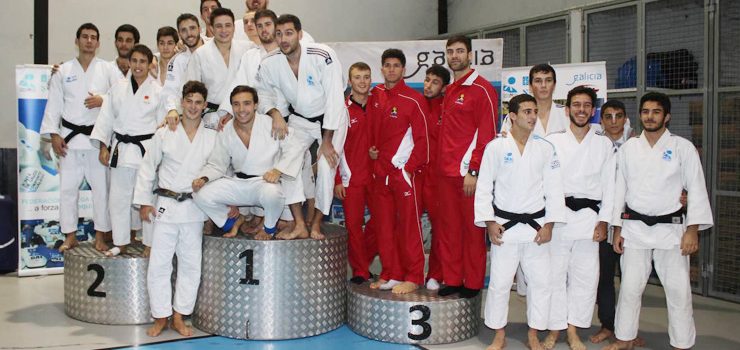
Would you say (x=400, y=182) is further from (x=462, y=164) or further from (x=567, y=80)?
(x=567, y=80)

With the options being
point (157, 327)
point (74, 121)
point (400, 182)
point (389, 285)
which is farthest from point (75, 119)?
point (389, 285)

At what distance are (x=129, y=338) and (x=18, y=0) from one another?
460cm

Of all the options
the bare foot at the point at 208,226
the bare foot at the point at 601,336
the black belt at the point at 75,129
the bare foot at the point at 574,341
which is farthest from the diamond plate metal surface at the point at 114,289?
the bare foot at the point at 601,336

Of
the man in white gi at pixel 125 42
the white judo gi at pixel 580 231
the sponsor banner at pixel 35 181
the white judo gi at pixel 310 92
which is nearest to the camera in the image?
the white judo gi at pixel 580 231

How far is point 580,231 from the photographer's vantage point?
14.7 ft

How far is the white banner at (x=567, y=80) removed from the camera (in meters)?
6.00

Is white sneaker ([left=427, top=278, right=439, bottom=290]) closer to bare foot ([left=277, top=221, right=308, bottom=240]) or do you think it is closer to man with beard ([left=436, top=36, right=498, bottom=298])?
man with beard ([left=436, top=36, right=498, bottom=298])

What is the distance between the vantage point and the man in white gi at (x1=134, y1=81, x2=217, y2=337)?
4.71 m

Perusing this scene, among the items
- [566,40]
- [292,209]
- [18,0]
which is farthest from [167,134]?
[566,40]

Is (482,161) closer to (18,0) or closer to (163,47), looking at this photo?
(163,47)

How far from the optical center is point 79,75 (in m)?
6.08

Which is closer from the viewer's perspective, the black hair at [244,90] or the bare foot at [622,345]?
the bare foot at [622,345]

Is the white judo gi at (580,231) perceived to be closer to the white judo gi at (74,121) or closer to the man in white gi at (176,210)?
the man in white gi at (176,210)

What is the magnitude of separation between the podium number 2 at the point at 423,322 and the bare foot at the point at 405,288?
23 cm
